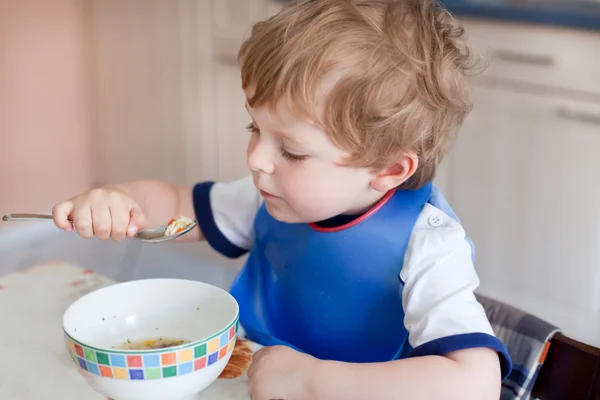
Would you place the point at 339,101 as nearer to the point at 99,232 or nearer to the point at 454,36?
the point at 454,36

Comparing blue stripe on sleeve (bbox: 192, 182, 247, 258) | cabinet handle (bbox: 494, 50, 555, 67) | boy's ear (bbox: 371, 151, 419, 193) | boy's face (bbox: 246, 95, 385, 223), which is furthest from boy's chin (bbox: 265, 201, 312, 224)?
cabinet handle (bbox: 494, 50, 555, 67)

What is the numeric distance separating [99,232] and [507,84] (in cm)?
115

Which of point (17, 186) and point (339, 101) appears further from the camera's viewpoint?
point (17, 186)

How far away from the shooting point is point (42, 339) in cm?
93

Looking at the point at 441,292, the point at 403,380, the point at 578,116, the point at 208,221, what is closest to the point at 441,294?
the point at 441,292

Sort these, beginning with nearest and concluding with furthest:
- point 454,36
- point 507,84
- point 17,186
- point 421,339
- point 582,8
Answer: point 421,339 → point 454,36 → point 582,8 → point 507,84 → point 17,186

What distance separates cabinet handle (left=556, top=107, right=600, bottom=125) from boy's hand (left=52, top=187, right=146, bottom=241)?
3.63 ft

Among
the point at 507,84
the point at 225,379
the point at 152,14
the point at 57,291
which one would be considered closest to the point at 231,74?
the point at 152,14

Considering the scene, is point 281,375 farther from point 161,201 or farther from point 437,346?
point 161,201

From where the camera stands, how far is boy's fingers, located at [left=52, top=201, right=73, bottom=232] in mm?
983

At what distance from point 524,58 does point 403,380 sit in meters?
1.19

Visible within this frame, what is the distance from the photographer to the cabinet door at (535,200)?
1779 millimetres

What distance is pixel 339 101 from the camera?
869 mm

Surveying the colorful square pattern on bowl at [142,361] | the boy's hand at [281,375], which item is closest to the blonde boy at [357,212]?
the boy's hand at [281,375]
